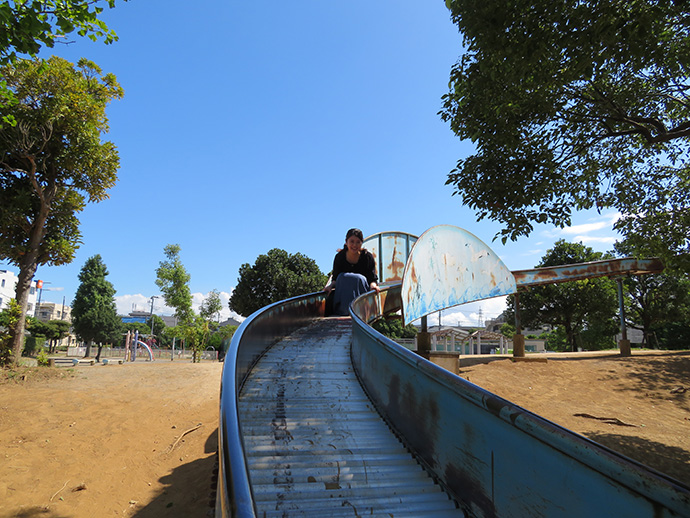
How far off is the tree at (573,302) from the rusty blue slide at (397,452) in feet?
98.1

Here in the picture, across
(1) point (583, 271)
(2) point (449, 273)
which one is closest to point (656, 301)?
(1) point (583, 271)

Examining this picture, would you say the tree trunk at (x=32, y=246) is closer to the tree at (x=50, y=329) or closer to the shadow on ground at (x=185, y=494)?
the shadow on ground at (x=185, y=494)

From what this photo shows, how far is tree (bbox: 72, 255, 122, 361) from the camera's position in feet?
134

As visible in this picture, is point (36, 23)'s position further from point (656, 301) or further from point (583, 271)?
point (656, 301)

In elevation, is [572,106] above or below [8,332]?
above

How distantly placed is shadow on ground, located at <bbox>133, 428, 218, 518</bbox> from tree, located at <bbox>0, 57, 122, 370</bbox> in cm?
778

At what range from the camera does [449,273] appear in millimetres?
9305

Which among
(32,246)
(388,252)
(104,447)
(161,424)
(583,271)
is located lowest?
(104,447)

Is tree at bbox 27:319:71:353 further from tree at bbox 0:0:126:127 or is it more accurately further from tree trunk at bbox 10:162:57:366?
tree at bbox 0:0:126:127

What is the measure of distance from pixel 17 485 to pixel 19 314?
7.13 metres

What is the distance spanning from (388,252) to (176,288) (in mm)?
26850

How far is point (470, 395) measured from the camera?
101 inches

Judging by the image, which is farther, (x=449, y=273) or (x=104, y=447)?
(x=449, y=273)

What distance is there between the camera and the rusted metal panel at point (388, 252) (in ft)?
45.4
